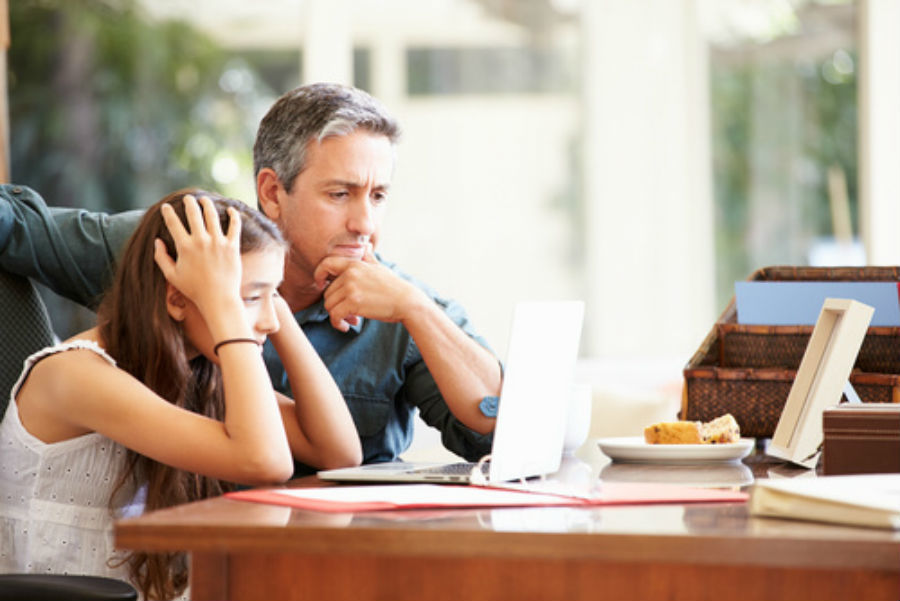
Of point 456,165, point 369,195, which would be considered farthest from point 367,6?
point 369,195

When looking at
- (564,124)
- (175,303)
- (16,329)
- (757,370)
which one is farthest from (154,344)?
(564,124)

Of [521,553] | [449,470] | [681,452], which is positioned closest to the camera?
[521,553]

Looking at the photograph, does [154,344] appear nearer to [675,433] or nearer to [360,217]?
[360,217]

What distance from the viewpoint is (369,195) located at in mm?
1825

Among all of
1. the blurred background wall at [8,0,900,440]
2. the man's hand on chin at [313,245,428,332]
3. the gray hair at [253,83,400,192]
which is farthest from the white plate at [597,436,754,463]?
the blurred background wall at [8,0,900,440]

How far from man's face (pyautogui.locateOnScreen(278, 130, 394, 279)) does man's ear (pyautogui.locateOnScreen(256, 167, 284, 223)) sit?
0.21 ft

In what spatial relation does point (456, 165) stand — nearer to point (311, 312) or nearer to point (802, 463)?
point (311, 312)

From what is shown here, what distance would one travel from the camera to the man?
169 cm

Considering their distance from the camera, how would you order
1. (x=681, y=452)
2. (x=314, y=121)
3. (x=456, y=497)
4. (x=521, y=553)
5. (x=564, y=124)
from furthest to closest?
(x=564, y=124) < (x=314, y=121) < (x=681, y=452) < (x=456, y=497) < (x=521, y=553)

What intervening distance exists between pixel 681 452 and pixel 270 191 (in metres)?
0.84

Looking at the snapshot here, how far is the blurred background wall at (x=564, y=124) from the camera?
4.10 meters

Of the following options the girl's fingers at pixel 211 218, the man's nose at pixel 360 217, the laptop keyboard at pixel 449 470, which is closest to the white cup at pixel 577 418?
the laptop keyboard at pixel 449 470

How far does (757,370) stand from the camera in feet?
5.38

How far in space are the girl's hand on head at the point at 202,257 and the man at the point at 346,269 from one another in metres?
0.29
